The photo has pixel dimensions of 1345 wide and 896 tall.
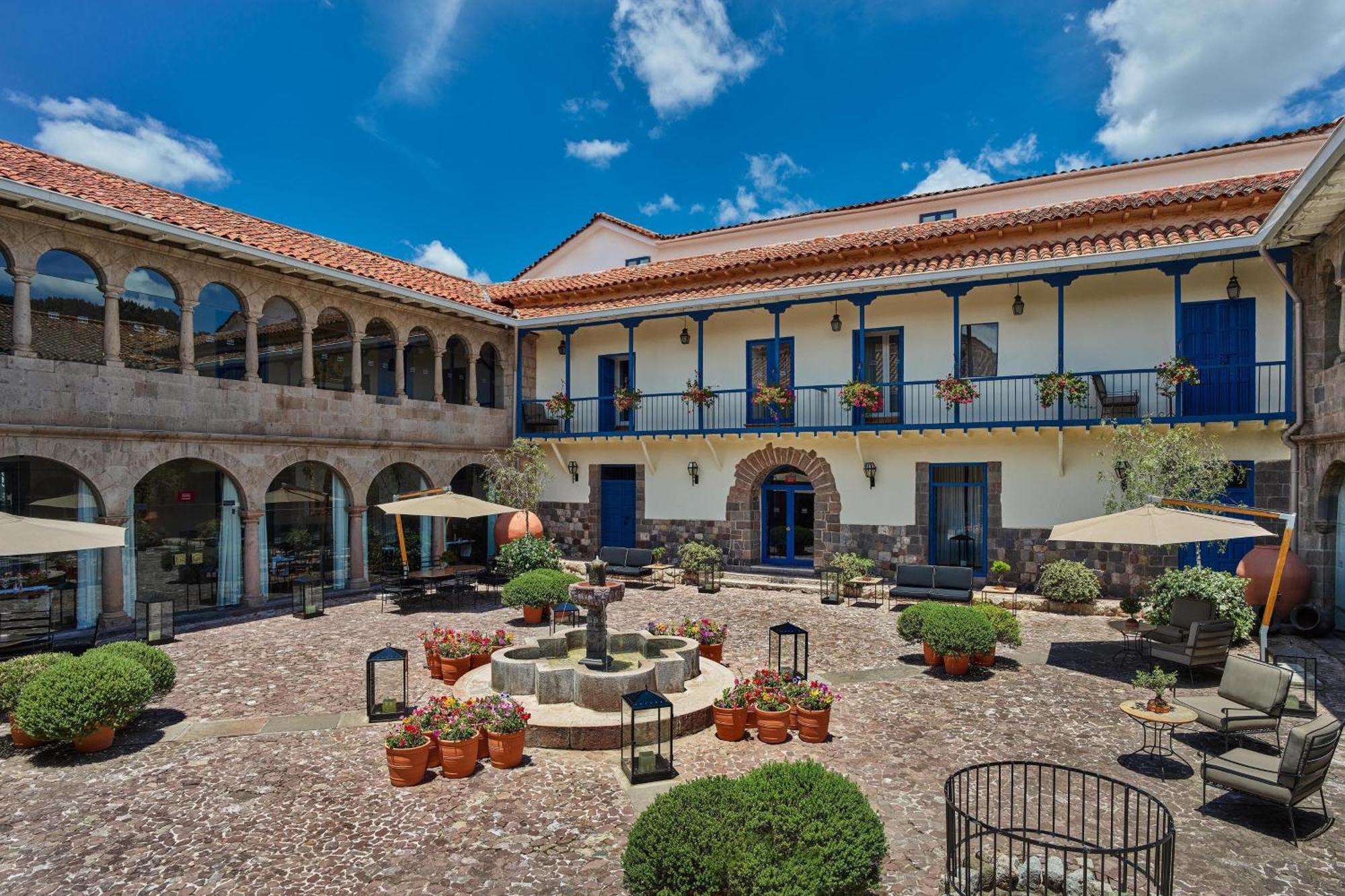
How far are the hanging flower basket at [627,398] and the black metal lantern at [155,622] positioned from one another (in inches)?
404

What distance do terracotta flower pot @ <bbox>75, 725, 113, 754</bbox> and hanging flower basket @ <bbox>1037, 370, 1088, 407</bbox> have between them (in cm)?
1495

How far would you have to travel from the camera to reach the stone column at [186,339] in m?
13.6

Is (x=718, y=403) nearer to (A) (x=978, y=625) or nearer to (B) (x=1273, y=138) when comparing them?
(A) (x=978, y=625)

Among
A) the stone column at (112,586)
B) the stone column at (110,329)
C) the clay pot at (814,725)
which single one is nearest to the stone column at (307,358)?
the stone column at (110,329)

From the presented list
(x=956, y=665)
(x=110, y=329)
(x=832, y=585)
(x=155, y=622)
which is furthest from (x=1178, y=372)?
(x=110, y=329)

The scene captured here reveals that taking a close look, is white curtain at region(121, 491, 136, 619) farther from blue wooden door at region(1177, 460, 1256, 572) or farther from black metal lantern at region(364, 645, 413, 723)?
blue wooden door at region(1177, 460, 1256, 572)

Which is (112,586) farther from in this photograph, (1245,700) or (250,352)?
(1245,700)

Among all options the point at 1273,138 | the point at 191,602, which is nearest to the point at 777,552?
the point at 191,602

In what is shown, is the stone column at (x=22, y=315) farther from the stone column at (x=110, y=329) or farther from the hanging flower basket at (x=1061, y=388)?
the hanging flower basket at (x=1061, y=388)

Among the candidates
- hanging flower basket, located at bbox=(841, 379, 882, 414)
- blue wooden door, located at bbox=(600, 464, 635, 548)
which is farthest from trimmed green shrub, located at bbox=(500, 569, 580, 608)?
hanging flower basket, located at bbox=(841, 379, 882, 414)

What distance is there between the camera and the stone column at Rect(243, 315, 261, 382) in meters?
14.6

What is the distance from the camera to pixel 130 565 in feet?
41.8

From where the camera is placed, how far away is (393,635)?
12.5m

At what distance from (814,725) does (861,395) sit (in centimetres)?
972
